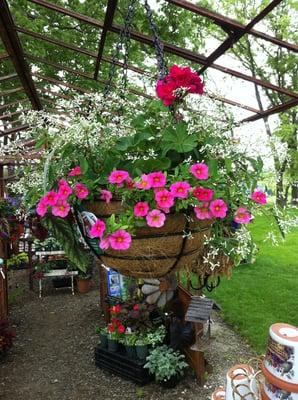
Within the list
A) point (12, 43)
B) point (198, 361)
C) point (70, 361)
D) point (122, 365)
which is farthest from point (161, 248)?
point (70, 361)

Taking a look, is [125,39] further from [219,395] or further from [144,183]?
[219,395]

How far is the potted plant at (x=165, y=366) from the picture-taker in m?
3.20

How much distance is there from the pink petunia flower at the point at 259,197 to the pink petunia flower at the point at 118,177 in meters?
0.41

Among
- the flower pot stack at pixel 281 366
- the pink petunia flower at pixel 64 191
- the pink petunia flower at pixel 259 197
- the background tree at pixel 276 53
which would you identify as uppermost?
the background tree at pixel 276 53

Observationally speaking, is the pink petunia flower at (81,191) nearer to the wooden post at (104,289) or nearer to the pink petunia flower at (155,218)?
the pink petunia flower at (155,218)

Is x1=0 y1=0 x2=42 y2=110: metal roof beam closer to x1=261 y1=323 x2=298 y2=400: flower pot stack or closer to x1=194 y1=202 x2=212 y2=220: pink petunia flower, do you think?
x1=194 y1=202 x2=212 y2=220: pink petunia flower

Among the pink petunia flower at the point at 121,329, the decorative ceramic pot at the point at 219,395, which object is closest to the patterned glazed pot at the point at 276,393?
the decorative ceramic pot at the point at 219,395

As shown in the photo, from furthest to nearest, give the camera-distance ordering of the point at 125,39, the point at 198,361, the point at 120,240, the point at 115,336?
1. the point at 115,336
2. the point at 198,361
3. the point at 125,39
4. the point at 120,240

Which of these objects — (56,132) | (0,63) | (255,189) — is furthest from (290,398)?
(0,63)

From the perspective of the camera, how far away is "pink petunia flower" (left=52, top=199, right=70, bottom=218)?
3.33 ft

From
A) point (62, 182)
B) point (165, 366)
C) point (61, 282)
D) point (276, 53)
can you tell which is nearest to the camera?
point (62, 182)

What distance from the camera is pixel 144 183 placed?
38.5 inches

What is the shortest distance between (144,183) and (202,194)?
0.15 m

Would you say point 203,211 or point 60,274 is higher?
point 203,211
